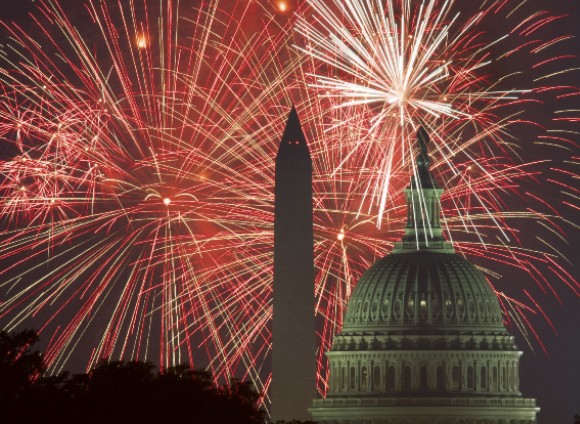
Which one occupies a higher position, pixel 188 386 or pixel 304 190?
pixel 304 190

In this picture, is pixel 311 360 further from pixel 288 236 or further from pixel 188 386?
pixel 188 386

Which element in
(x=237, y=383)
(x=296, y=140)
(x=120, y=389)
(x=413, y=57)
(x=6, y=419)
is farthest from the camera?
(x=296, y=140)

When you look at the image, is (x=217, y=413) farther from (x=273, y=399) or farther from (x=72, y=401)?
(x=273, y=399)

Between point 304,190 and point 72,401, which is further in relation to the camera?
point 304,190

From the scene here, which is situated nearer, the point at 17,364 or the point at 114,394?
the point at 17,364

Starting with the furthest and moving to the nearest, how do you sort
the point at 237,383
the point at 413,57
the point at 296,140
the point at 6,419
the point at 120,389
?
the point at 296,140
the point at 413,57
the point at 237,383
the point at 120,389
the point at 6,419

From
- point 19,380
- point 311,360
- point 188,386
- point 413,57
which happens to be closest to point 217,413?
point 188,386

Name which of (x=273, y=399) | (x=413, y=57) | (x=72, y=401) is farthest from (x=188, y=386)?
(x=273, y=399)
